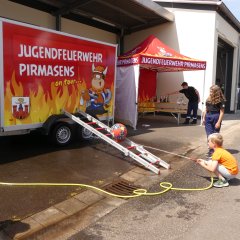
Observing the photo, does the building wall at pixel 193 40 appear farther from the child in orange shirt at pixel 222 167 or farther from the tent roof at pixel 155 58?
the child in orange shirt at pixel 222 167

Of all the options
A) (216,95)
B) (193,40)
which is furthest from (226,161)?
(193,40)

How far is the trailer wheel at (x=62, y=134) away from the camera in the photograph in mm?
8258

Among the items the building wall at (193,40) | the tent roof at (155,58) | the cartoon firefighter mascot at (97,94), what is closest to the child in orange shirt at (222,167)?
the cartoon firefighter mascot at (97,94)

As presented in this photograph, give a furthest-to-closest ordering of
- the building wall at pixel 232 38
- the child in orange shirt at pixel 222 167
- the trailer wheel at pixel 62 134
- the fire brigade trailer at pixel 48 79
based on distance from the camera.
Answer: the building wall at pixel 232 38, the trailer wheel at pixel 62 134, the fire brigade trailer at pixel 48 79, the child in orange shirt at pixel 222 167

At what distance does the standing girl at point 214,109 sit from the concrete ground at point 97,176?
1.05m

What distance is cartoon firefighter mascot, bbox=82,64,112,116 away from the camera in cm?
942

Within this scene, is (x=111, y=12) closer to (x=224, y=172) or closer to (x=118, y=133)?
(x=118, y=133)

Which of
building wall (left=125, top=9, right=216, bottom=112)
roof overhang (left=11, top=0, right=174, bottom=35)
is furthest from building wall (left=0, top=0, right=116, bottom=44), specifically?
building wall (left=125, top=9, right=216, bottom=112)

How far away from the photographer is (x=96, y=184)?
19.1 feet

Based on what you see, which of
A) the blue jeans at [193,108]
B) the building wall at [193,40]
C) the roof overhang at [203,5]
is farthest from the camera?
the building wall at [193,40]

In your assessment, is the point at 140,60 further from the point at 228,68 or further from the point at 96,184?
the point at 228,68

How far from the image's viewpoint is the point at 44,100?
810 centimetres

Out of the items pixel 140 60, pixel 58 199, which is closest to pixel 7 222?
pixel 58 199

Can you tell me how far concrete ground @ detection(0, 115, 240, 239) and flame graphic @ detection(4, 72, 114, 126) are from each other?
807 millimetres
